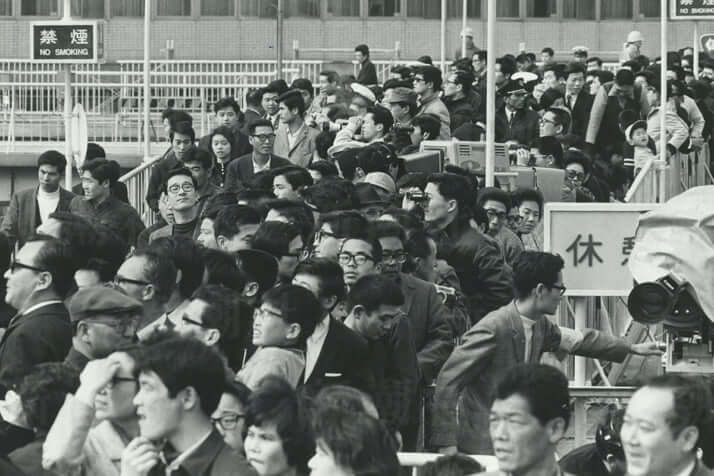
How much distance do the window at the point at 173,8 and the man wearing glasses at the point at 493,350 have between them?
34.1 metres

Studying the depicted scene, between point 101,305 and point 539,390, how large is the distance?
7.46 ft

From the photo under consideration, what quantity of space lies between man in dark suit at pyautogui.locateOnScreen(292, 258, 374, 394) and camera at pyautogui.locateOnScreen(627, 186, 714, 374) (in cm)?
133

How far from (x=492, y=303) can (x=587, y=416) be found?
203 centimetres

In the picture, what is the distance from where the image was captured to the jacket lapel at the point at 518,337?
975 centimetres

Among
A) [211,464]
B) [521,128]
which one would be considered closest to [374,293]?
[211,464]

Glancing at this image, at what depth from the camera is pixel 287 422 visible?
695 cm

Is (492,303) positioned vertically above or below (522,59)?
below

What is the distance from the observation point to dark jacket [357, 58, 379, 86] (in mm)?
28594

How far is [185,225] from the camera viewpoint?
Result: 13.9 m

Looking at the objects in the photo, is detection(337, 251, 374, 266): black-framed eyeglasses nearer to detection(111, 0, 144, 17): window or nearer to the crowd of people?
the crowd of people

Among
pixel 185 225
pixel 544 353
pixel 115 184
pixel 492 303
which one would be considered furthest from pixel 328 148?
pixel 544 353

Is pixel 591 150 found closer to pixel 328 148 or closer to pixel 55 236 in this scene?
pixel 328 148

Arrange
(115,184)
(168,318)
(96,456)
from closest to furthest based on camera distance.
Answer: (96,456)
(168,318)
(115,184)

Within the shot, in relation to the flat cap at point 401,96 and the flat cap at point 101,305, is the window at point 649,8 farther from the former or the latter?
the flat cap at point 101,305
